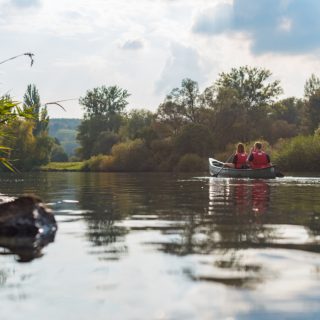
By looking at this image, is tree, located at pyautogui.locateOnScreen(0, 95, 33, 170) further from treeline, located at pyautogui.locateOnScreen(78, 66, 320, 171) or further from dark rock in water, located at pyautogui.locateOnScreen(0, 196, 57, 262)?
treeline, located at pyautogui.locateOnScreen(78, 66, 320, 171)

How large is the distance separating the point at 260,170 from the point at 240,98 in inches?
2427

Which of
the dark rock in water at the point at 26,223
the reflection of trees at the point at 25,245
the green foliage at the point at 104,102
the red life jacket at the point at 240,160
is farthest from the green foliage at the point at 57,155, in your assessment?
the reflection of trees at the point at 25,245

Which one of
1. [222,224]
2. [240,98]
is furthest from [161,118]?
[222,224]

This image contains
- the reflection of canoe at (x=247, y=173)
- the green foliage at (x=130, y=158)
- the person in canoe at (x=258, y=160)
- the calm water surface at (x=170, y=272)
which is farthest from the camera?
the green foliage at (x=130, y=158)

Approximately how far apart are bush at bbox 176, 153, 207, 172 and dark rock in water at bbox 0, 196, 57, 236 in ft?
175

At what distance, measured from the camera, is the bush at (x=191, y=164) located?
205 feet

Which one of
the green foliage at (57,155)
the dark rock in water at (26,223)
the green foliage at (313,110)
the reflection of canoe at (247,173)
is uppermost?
the green foliage at (313,110)

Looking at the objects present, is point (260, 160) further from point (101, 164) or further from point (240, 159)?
point (101, 164)

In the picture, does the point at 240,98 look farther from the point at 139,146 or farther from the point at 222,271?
the point at 222,271

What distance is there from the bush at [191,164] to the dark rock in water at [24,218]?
53.2m

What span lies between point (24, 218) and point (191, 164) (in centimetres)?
5448

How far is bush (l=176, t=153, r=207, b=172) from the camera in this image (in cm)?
6259

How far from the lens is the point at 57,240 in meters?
8.65

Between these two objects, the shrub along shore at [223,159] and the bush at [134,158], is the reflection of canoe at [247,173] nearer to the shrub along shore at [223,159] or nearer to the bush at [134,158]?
the shrub along shore at [223,159]
